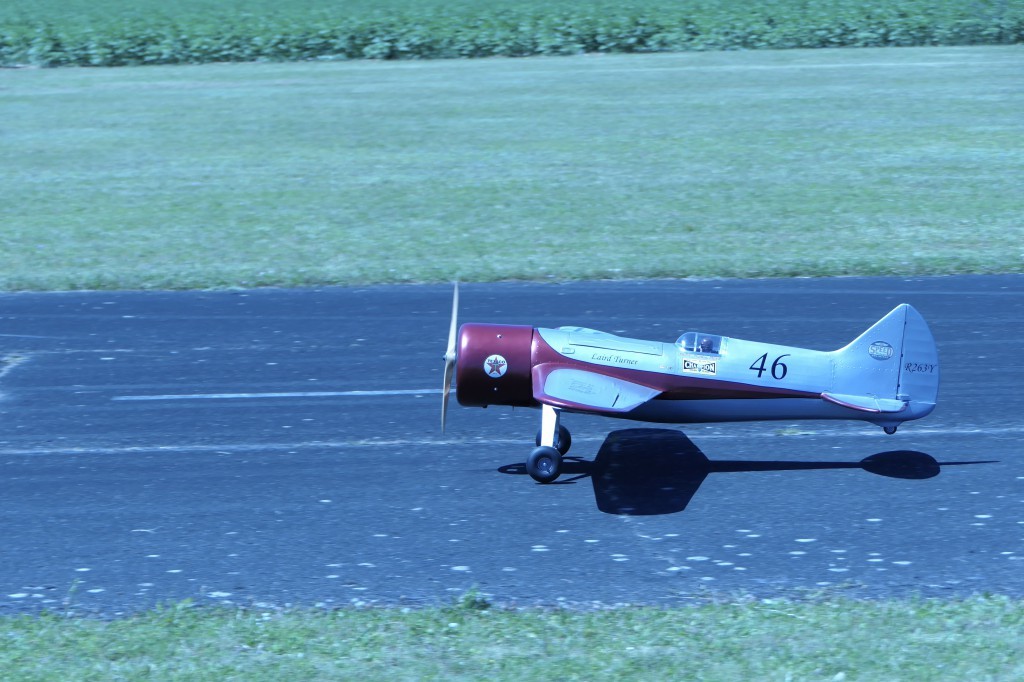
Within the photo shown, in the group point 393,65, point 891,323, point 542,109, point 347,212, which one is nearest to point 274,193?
point 347,212

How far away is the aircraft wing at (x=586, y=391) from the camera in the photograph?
9570mm

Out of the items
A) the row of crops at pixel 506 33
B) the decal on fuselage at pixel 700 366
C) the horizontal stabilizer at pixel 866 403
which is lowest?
the horizontal stabilizer at pixel 866 403

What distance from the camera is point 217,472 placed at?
10.1m

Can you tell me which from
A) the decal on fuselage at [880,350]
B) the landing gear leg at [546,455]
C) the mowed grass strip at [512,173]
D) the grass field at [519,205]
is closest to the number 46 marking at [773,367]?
the decal on fuselage at [880,350]

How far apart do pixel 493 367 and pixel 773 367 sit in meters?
2.19

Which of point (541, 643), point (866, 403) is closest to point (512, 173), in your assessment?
point (866, 403)

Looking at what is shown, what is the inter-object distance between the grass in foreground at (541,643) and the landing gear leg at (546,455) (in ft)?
7.12

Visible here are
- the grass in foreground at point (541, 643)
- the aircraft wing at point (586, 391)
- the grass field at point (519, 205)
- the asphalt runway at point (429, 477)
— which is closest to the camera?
the grass in foreground at point (541, 643)

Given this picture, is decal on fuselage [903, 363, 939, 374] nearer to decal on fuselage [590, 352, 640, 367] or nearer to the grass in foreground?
decal on fuselage [590, 352, 640, 367]

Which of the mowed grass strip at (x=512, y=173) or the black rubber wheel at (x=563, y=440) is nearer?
the black rubber wheel at (x=563, y=440)

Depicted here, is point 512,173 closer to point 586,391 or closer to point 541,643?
point 586,391

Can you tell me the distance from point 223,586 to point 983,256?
12.4m

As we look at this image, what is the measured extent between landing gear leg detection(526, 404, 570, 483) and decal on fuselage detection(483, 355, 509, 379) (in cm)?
43

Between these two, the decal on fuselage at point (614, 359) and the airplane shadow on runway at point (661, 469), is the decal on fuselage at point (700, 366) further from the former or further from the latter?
the airplane shadow on runway at point (661, 469)
